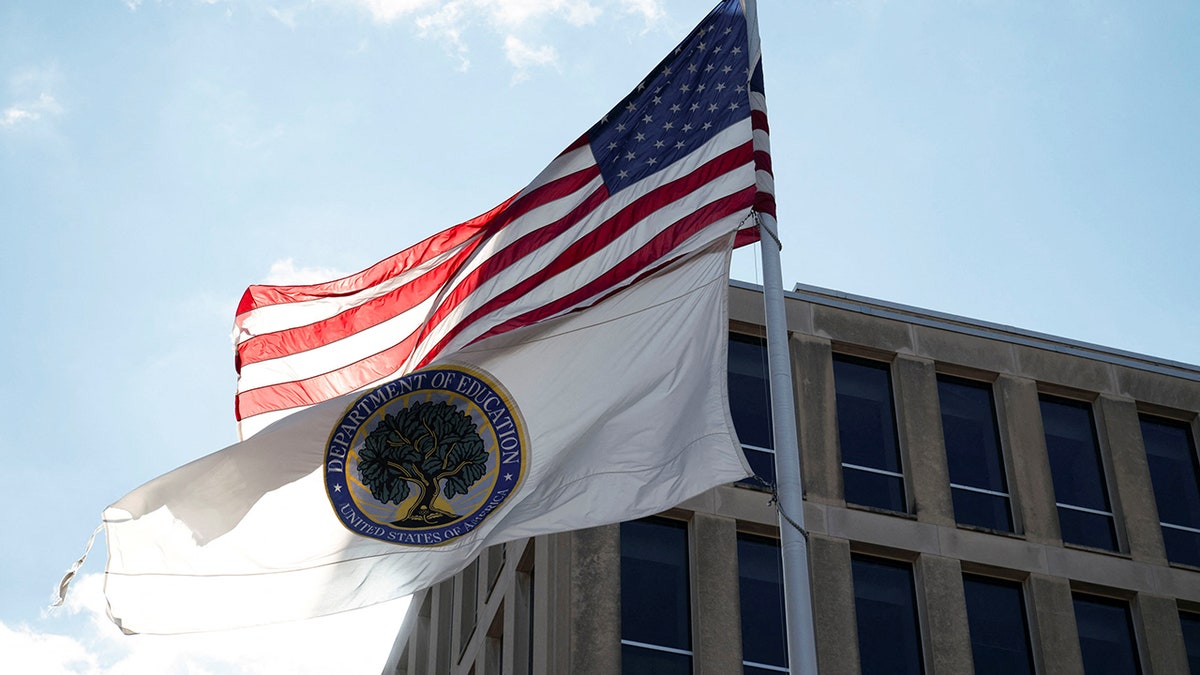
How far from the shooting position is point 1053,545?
25.8 metres

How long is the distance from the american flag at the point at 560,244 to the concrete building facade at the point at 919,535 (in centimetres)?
810

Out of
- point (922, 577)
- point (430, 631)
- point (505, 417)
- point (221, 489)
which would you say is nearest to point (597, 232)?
point (505, 417)

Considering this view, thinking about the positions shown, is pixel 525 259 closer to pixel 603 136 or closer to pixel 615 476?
pixel 603 136

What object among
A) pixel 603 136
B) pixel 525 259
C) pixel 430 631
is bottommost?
pixel 525 259

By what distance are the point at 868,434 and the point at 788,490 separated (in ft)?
46.7

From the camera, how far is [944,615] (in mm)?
24359

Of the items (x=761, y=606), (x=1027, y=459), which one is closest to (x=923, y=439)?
(x=1027, y=459)

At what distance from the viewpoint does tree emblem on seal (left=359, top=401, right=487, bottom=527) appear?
13461mm

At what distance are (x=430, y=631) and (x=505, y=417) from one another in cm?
2481

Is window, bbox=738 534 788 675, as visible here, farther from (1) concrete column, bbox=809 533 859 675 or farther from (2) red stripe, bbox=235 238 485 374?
(2) red stripe, bbox=235 238 485 374

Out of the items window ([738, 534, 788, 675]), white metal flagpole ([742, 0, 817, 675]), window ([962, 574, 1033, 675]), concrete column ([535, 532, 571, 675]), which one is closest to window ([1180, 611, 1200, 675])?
window ([962, 574, 1033, 675])

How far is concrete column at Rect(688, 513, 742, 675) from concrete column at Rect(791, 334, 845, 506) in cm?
177

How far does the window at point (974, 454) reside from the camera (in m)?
26.1

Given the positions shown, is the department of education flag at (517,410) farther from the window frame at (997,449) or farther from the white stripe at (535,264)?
the window frame at (997,449)
